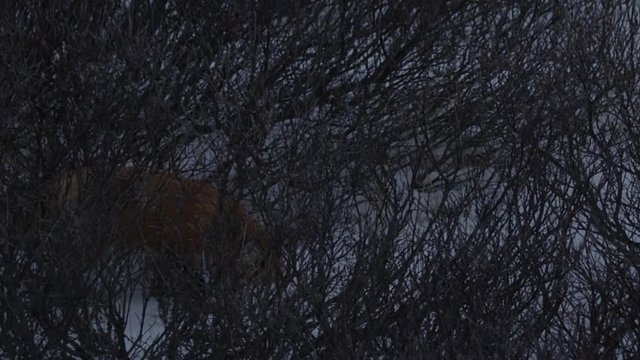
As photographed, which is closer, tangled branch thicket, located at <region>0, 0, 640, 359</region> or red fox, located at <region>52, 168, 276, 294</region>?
tangled branch thicket, located at <region>0, 0, 640, 359</region>

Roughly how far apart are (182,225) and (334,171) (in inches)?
35.6

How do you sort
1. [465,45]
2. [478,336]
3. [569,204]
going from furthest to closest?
1. [465,45]
2. [569,204]
3. [478,336]

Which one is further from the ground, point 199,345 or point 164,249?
point 164,249

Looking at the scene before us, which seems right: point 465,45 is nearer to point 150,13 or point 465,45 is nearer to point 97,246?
point 150,13

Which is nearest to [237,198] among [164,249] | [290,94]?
[164,249]

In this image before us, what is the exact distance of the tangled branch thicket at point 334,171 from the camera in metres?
6.61

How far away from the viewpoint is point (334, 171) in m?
7.20

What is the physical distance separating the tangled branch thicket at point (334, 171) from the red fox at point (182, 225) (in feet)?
0.27

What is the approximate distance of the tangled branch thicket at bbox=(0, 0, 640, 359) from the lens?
661cm

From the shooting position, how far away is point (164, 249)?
7.14 m

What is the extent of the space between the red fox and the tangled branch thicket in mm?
82

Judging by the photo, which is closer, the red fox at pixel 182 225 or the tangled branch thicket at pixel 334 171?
the tangled branch thicket at pixel 334 171

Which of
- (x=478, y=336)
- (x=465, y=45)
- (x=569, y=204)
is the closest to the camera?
(x=478, y=336)

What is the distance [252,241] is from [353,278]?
0.59m
